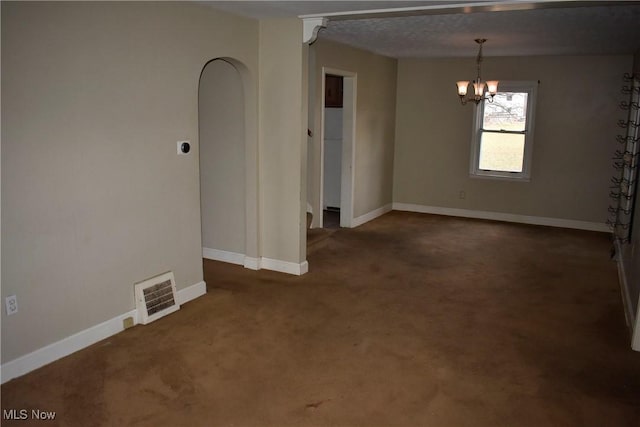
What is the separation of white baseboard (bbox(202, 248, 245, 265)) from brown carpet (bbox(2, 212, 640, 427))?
0.13m

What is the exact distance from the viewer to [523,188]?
24.3 feet

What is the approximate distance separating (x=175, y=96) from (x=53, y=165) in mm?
1114

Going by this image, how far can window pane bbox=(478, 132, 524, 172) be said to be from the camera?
739cm

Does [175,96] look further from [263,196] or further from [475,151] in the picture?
[475,151]

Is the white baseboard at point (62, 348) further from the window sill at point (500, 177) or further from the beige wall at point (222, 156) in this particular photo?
the window sill at point (500, 177)

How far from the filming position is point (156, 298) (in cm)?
390

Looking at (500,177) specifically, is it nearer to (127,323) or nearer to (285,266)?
(285,266)

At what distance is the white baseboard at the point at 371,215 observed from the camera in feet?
23.2

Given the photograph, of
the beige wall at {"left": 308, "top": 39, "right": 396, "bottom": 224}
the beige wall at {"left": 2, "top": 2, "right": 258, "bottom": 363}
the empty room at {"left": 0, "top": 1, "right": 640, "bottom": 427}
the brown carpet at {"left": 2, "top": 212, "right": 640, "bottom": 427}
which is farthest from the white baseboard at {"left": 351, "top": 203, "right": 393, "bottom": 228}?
the beige wall at {"left": 2, "top": 2, "right": 258, "bottom": 363}

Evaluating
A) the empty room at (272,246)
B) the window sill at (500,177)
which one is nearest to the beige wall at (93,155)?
the empty room at (272,246)

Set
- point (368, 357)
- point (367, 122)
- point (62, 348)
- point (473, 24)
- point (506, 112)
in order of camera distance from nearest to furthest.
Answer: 1. point (62, 348)
2. point (368, 357)
3. point (473, 24)
4. point (367, 122)
5. point (506, 112)

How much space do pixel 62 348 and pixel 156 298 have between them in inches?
30.1

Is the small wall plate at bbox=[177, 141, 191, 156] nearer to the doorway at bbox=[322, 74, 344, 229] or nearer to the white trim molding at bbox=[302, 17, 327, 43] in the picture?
the white trim molding at bbox=[302, 17, 327, 43]

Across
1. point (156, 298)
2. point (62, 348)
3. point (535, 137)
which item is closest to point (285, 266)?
point (156, 298)
